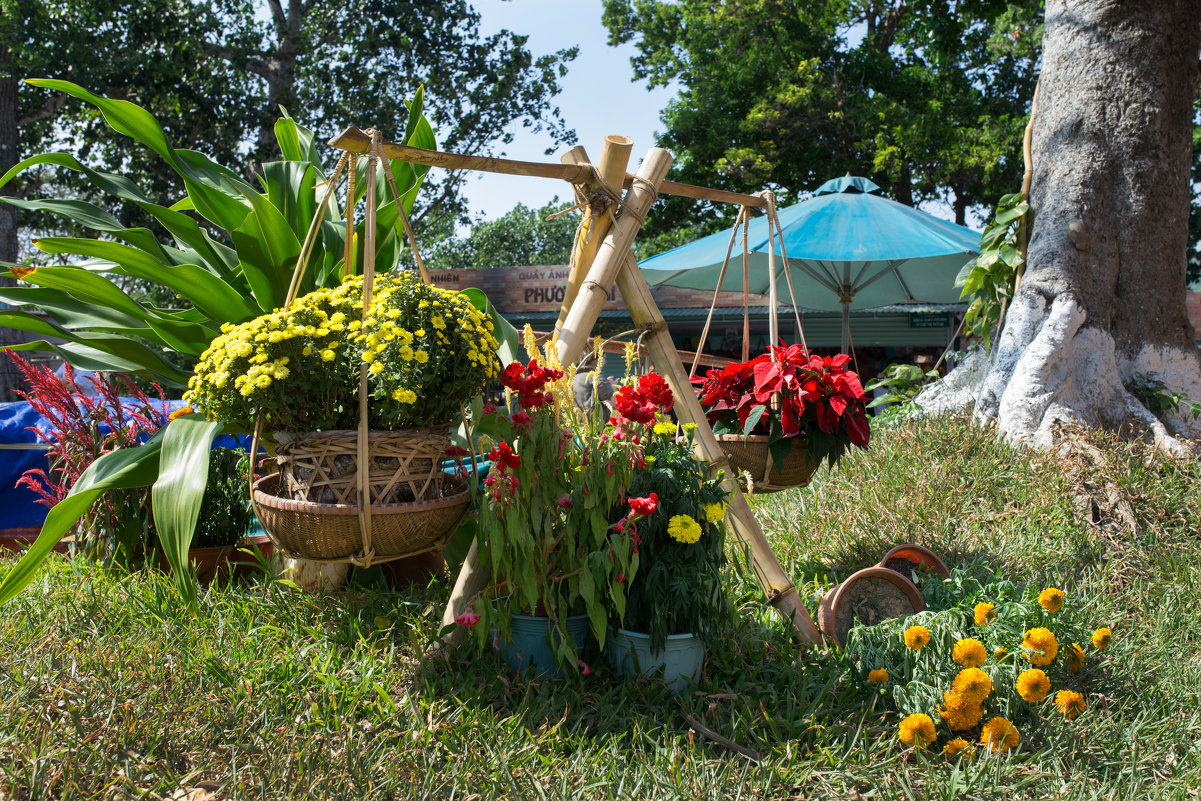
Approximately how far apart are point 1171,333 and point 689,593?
3661 millimetres

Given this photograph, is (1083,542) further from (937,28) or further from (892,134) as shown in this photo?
(892,134)

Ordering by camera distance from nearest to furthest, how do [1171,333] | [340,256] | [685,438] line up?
[685,438] < [340,256] < [1171,333]

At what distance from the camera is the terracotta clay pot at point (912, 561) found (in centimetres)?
266

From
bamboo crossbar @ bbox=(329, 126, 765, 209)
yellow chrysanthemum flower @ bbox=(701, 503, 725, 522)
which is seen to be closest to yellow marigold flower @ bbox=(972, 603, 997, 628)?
yellow chrysanthemum flower @ bbox=(701, 503, 725, 522)

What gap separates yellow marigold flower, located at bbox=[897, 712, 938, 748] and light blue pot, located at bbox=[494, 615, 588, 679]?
2.73 ft

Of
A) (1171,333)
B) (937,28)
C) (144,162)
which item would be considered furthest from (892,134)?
(144,162)

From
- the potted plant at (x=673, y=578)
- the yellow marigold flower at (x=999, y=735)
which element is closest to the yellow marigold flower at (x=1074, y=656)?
the yellow marigold flower at (x=999, y=735)

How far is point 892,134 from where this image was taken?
13891 mm

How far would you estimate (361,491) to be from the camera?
1.72 m

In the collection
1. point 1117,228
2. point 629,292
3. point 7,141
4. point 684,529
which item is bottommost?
point 684,529

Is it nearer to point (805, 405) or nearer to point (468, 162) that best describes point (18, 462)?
point (468, 162)

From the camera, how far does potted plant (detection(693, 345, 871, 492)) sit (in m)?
2.40

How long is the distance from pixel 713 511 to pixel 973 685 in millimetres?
723

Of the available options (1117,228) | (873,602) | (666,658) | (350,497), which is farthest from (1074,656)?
(1117,228)
